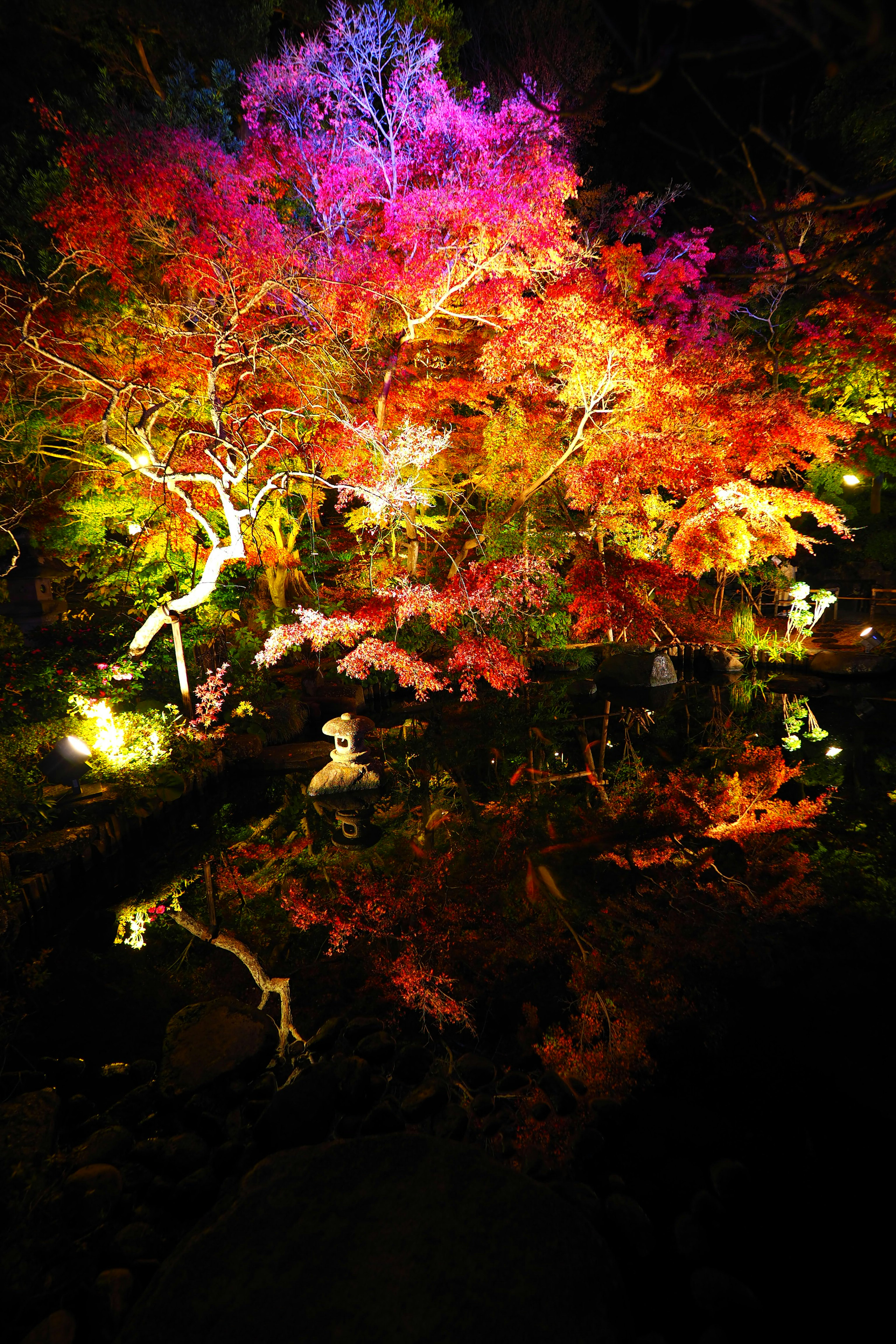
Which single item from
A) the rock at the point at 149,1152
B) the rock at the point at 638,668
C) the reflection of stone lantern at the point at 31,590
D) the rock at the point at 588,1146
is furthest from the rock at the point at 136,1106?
the reflection of stone lantern at the point at 31,590

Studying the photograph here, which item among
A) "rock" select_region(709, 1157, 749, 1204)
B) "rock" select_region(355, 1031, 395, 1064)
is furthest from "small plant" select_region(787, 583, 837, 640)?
"rock" select_region(355, 1031, 395, 1064)

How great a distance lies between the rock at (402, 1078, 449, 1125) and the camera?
11.8 ft

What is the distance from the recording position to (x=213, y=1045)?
4074 mm

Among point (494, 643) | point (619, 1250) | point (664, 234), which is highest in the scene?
point (664, 234)

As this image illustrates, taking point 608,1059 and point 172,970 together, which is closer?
point 608,1059

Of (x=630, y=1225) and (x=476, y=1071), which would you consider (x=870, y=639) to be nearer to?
(x=476, y=1071)

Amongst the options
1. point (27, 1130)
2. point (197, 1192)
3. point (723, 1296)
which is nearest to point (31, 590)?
point (27, 1130)

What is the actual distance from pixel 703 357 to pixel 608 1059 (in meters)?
10.3

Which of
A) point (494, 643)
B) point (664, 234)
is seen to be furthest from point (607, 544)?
point (664, 234)

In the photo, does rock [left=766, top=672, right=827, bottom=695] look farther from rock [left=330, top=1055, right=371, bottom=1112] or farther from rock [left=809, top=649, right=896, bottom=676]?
rock [left=330, top=1055, right=371, bottom=1112]

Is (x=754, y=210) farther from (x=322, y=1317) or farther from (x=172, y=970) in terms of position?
(x=172, y=970)

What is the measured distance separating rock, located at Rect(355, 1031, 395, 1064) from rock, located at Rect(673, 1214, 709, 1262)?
5.91ft

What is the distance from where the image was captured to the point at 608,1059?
13.0 feet

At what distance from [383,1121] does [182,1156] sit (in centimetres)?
104
